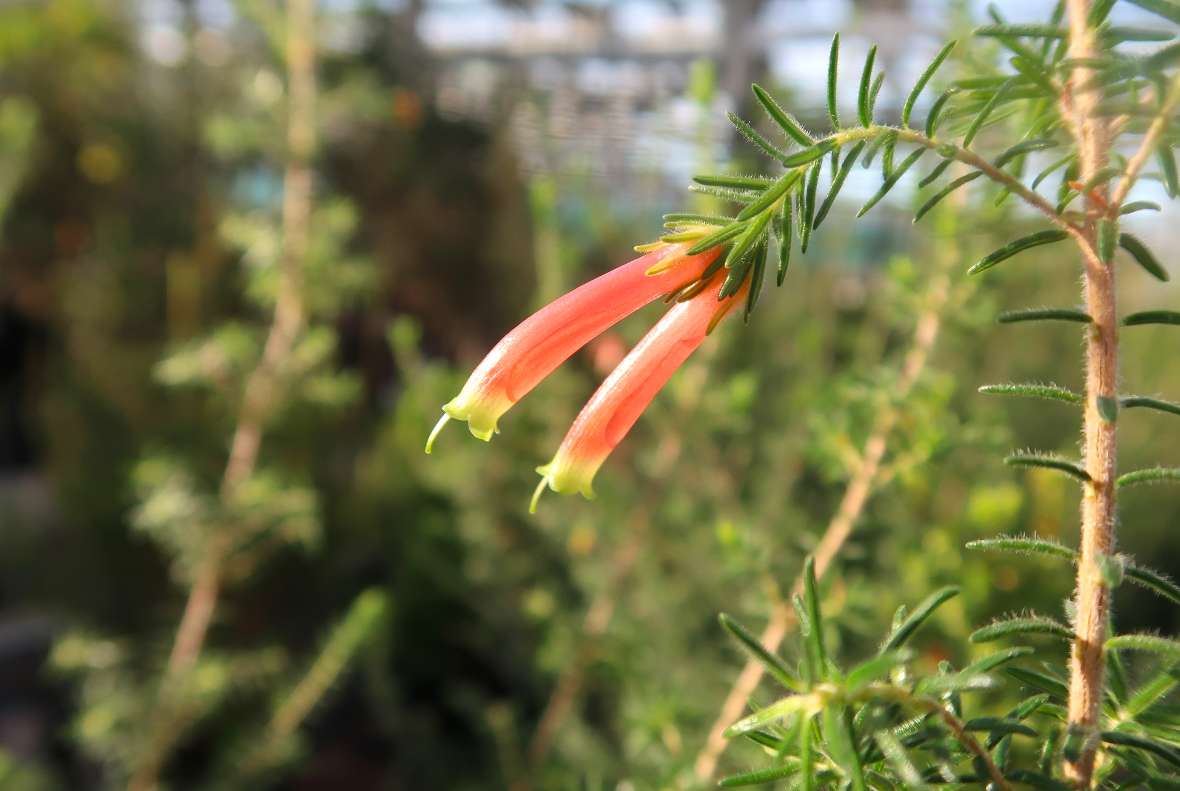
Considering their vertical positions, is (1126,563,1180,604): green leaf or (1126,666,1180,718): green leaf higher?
(1126,563,1180,604): green leaf

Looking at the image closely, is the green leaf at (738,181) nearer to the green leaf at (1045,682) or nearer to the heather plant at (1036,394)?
the heather plant at (1036,394)

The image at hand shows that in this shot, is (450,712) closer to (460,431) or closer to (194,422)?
(460,431)

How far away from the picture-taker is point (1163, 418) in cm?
168

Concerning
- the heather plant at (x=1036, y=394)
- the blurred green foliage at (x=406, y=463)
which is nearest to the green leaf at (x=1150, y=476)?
the heather plant at (x=1036, y=394)

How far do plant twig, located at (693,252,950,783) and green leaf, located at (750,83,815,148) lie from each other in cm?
36

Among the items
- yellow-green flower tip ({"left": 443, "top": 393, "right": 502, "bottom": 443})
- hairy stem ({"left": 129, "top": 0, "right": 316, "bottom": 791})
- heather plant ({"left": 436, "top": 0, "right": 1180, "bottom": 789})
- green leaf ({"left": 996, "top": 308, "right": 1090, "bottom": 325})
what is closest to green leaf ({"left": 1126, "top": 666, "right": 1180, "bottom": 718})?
heather plant ({"left": 436, "top": 0, "right": 1180, "bottom": 789})

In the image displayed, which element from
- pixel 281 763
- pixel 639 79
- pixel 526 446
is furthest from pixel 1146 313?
pixel 639 79

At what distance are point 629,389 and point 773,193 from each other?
3.6 inches

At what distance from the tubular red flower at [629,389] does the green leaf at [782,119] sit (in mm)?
52

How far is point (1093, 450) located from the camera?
28 cm

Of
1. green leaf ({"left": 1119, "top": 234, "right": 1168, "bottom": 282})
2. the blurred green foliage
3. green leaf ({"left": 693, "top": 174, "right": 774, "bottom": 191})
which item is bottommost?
the blurred green foliage

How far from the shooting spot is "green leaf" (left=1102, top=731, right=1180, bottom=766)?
0.26 meters

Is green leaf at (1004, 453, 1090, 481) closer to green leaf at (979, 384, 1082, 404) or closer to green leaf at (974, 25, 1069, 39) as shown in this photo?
green leaf at (979, 384, 1082, 404)

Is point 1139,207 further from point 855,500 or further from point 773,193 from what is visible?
point 855,500
